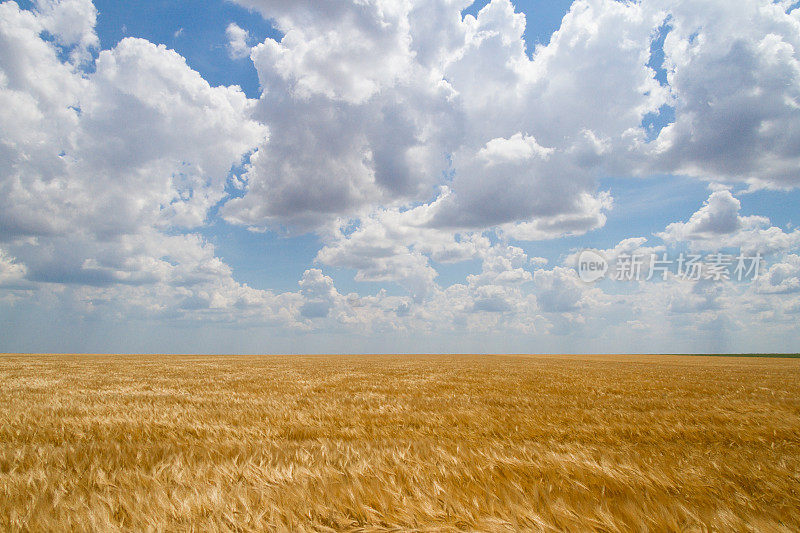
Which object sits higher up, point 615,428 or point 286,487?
point 286,487

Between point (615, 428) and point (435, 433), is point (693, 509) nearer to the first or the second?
point (435, 433)

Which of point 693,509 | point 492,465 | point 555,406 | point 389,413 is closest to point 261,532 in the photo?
point 492,465

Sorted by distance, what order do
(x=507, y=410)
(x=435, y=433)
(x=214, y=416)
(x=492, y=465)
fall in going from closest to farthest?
(x=492, y=465)
(x=435, y=433)
(x=214, y=416)
(x=507, y=410)

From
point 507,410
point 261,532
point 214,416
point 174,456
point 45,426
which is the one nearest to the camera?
point 261,532

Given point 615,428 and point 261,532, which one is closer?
point 261,532

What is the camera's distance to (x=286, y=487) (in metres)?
2.53

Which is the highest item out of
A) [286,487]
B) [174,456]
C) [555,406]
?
[286,487]

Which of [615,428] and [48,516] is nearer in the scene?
[48,516]

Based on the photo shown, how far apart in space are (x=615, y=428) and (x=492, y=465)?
400cm

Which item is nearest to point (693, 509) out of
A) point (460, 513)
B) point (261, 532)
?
point (460, 513)

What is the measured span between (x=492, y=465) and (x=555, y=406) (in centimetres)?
609

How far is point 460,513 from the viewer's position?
209 centimetres

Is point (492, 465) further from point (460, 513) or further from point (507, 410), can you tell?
point (507, 410)

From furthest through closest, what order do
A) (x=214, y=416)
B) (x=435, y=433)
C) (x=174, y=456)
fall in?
(x=214, y=416) → (x=435, y=433) → (x=174, y=456)
